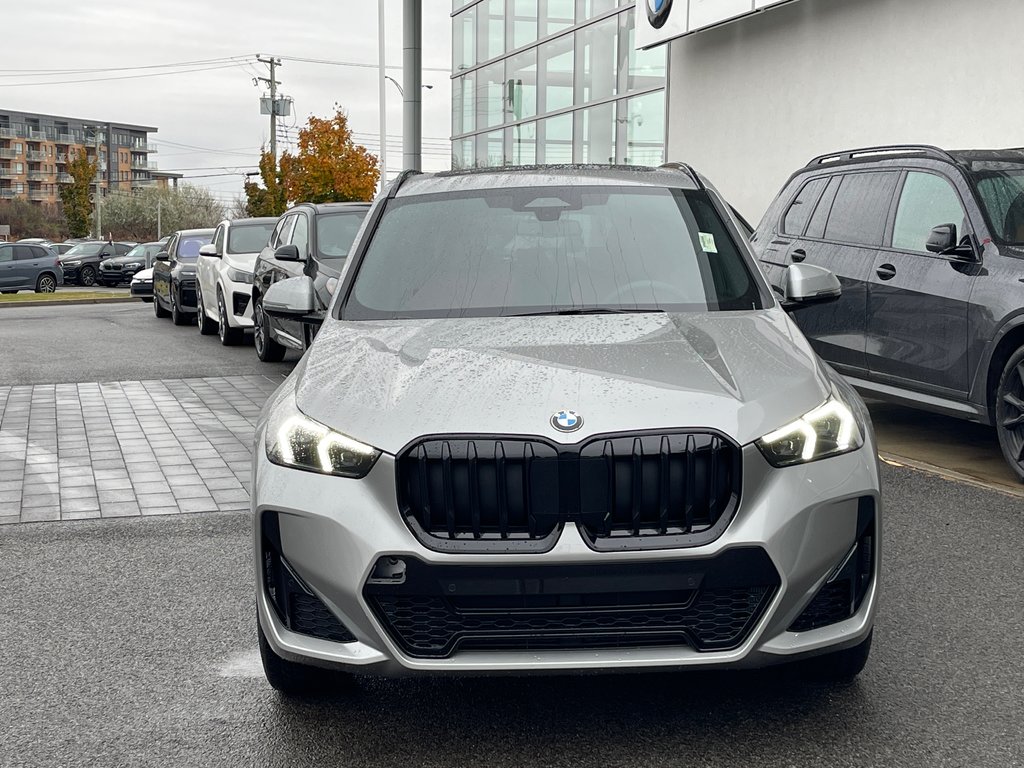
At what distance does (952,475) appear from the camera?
7258 millimetres

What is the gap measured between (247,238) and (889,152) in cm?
995

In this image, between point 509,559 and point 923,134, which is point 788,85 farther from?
point 509,559

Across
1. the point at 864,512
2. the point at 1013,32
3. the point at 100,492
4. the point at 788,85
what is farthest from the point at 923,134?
the point at 864,512

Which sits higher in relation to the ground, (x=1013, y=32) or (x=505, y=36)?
(x=505, y=36)

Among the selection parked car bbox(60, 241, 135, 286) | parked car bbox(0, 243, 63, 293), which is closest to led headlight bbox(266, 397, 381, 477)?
parked car bbox(0, 243, 63, 293)

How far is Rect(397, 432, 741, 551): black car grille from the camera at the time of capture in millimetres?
3207

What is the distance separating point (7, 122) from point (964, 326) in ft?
486

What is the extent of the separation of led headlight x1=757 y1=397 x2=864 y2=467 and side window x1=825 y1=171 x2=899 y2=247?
4.96m

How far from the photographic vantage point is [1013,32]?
12.6 m

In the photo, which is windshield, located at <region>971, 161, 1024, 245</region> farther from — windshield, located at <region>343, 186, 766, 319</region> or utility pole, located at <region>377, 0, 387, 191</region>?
utility pole, located at <region>377, 0, 387, 191</region>

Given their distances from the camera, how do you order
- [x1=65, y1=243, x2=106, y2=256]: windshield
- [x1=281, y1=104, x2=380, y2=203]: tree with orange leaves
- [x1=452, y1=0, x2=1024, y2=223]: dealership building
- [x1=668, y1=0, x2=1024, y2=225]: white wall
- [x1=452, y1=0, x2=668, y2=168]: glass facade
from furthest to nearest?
[x1=281, y1=104, x2=380, y2=203]: tree with orange leaves, [x1=65, y1=243, x2=106, y2=256]: windshield, [x1=452, y1=0, x2=668, y2=168]: glass facade, [x1=452, y1=0, x2=1024, y2=223]: dealership building, [x1=668, y1=0, x2=1024, y2=225]: white wall

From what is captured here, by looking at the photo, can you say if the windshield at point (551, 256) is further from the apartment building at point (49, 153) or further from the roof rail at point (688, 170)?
the apartment building at point (49, 153)

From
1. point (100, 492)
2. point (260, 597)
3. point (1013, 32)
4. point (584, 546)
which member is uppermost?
point (1013, 32)

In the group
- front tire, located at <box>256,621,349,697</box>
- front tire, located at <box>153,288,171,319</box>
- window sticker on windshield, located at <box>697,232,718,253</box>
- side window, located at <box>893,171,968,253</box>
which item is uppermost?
side window, located at <box>893,171,968,253</box>
